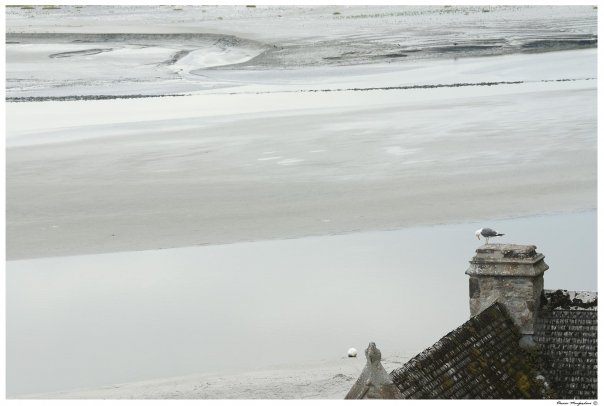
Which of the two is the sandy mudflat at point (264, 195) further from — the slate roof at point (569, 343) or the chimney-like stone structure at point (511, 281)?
the slate roof at point (569, 343)

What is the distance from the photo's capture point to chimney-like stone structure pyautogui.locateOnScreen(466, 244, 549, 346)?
39.5 ft

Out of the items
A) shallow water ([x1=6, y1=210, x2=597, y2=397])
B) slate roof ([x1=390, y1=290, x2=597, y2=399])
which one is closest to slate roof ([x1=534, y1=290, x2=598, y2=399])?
slate roof ([x1=390, y1=290, x2=597, y2=399])

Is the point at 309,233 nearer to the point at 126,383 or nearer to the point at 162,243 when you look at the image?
the point at 162,243

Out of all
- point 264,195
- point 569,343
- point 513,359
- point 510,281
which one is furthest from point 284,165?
point 513,359

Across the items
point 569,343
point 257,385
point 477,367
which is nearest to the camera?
point 477,367

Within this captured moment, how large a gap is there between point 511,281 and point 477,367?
4.10 ft

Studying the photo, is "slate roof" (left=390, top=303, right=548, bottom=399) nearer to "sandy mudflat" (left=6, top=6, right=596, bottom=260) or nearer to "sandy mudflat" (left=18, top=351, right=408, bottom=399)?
"sandy mudflat" (left=18, top=351, right=408, bottom=399)

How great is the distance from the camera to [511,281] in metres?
12.1

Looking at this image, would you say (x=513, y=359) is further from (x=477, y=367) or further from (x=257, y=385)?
(x=257, y=385)

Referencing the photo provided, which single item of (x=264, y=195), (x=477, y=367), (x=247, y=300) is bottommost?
(x=264, y=195)

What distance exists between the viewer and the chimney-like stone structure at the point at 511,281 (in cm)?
1204

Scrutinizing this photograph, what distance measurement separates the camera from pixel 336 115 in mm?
36812

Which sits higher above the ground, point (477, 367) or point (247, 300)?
point (477, 367)

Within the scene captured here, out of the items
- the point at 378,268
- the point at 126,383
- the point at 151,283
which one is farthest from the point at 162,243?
the point at 126,383
